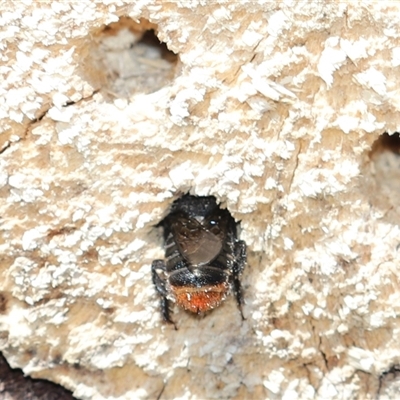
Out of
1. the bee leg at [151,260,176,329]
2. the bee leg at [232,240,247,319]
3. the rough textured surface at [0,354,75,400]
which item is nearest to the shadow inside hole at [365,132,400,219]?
the bee leg at [232,240,247,319]

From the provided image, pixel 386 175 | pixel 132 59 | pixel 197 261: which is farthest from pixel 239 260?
pixel 132 59

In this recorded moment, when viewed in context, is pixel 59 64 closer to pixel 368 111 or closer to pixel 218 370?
pixel 368 111

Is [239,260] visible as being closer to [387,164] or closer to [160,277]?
[160,277]

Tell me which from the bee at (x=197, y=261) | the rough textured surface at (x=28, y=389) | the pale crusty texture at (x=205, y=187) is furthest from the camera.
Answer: the rough textured surface at (x=28, y=389)

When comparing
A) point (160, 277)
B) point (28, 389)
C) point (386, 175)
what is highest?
point (386, 175)

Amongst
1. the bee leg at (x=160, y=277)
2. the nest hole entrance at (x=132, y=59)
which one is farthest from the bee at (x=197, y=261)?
the nest hole entrance at (x=132, y=59)

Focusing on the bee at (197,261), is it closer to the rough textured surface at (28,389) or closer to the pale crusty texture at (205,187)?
the pale crusty texture at (205,187)

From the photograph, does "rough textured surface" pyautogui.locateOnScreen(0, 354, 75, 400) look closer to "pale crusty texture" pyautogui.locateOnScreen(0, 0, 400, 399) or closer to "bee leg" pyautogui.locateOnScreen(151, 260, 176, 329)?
"pale crusty texture" pyautogui.locateOnScreen(0, 0, 400, 399)

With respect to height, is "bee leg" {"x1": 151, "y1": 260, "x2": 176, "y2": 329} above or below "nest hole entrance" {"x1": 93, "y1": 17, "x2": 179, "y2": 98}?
below
